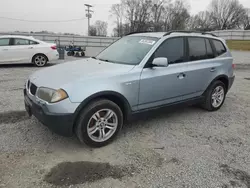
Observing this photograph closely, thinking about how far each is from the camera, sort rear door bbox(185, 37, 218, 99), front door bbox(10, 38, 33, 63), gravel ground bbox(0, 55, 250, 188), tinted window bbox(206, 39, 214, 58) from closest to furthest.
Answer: gravel ground bbox(0, 55, 250, 188)
rear door bbox(185, 37, 218, 99)
tinted window bbox(206, 39, 214, 58)
front door bbox(10, 38, 33, 63)

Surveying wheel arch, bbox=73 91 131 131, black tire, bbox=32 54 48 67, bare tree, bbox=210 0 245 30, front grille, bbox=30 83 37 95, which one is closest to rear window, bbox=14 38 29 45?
black tire, bbox=32 54 48 67

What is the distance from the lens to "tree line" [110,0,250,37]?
6141 cm

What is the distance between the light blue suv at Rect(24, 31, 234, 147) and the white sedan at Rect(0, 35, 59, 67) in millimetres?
6869

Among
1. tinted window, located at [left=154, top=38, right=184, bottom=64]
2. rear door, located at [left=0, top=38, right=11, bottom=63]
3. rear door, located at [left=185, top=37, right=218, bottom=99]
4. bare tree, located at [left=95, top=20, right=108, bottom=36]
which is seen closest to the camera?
tinted window, located at [left=154, top=38, right=184, bottom=64]

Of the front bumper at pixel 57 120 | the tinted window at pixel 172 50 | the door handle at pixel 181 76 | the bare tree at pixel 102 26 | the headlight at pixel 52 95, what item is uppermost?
the bare tree at pixel 102 26

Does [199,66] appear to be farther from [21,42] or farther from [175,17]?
[175,17]

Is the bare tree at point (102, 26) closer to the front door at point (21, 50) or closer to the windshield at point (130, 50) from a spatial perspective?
the front door at point (21, 50)

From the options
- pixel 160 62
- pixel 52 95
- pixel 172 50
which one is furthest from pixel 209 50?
pixel 52 95

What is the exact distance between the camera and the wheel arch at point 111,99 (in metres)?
2.87

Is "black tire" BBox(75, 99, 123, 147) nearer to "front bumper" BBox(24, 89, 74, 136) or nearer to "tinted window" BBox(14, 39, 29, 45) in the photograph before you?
"front bumper" BBox(24, 89, 74, 136)

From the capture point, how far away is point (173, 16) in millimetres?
67500

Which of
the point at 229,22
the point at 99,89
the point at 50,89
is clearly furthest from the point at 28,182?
the point at 229,22

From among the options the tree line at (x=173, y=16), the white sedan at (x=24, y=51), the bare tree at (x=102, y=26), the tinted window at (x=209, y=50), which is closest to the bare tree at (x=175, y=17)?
the tree line at (x=173, y=16)

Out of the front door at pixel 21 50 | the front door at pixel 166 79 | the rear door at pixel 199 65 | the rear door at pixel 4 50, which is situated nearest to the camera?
the front door at pixel 166 79
